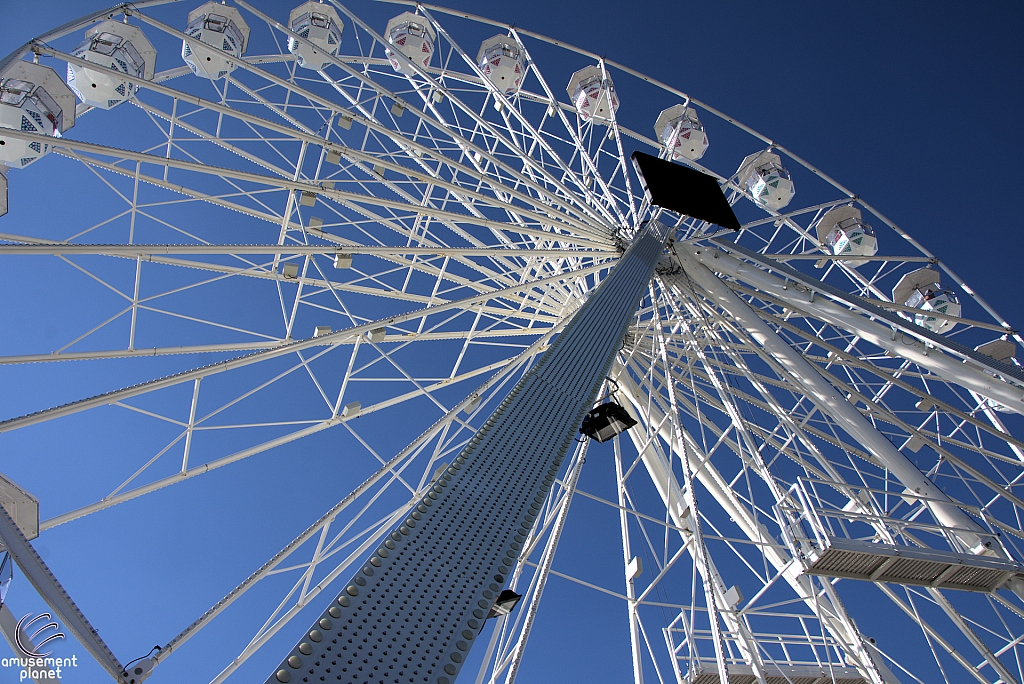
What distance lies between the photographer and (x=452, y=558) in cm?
462

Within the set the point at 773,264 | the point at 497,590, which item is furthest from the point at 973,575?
the point at 497,590

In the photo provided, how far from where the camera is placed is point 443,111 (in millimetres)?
19859

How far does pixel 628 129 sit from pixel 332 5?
24.9ft

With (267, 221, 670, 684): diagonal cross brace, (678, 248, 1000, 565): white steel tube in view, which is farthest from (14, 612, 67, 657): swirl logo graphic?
(678, 248, 1000, 565): white steel tube

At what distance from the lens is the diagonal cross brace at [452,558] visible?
152 inches

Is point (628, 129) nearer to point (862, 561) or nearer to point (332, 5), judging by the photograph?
point (332, 5)

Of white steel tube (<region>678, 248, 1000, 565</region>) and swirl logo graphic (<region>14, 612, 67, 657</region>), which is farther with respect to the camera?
white steel tube (<region>678, 248, 1000, 565</region>)

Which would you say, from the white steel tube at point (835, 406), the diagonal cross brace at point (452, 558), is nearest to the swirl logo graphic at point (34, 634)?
the diagonal cross brace at point (452, 558)

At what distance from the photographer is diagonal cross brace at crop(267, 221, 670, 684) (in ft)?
12.7

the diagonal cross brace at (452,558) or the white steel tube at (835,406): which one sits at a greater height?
the white steel tube at (835,406)

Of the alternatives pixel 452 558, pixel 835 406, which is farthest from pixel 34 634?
pixel 835 406

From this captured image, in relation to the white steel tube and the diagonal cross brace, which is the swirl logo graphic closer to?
the diagonal cross brace

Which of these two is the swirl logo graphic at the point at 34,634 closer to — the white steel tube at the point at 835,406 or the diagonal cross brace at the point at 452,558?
the diagonal cross brace at the point at 452,558

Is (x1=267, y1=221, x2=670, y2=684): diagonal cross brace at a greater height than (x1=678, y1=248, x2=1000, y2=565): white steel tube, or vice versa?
(x1=678, y1=248, x2=1000, y2=565): white steel tube
